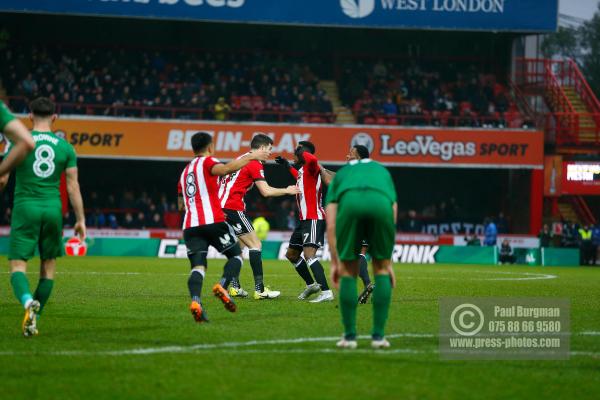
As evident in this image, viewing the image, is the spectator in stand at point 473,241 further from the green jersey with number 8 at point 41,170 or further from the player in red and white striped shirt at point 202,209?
the green jersey with number 8 at point 41,170

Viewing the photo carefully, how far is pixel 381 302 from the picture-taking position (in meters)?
9.04

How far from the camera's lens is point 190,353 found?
341 inches

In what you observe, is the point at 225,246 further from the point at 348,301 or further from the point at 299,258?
the point at 299,258

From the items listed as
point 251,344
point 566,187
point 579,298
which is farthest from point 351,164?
point 566,187

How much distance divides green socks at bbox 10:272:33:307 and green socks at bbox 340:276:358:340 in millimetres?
3147

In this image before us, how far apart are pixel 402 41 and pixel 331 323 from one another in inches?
1503

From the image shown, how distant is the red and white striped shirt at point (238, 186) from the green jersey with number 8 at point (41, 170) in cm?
501


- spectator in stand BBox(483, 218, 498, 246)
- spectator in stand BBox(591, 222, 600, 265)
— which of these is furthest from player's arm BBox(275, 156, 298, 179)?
spectator in stand BBox(591, 222, 600, 265)

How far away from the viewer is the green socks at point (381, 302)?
9.04m

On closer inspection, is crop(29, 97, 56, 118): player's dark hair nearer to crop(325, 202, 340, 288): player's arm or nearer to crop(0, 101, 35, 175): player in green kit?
crop(0, 101, 35, 175): player in green kit

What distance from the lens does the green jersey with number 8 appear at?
32.7 ft

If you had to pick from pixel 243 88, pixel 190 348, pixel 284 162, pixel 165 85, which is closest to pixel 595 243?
pixel 243 88

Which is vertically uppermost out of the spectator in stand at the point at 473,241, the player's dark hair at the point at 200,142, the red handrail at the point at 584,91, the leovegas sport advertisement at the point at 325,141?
the red handrail at the point at 584,91

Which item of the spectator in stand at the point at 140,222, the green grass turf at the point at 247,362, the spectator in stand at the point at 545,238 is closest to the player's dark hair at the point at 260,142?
the green grass turf at the point at 247,362
